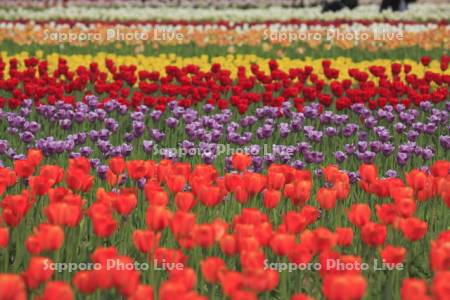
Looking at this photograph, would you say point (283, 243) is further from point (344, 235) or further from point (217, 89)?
point (217, 89)

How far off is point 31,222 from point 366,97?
4255mm

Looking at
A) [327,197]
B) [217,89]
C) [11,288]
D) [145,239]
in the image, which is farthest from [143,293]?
[217,89]

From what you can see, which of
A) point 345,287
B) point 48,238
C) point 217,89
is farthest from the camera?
point 217,89

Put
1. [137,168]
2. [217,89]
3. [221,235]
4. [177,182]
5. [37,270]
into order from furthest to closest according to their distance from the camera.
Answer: [217,89] → [137,168] → [177,182] → [221,235] → [37,270]

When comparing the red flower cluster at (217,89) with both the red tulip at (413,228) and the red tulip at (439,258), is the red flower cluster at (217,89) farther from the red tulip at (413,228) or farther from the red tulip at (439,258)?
the red tulip at (439,258)

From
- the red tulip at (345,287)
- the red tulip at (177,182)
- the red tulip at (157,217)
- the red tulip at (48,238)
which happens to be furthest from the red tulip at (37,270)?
the red tulip at (177,182)

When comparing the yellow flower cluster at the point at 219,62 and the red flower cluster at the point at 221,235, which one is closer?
the red flower cluster at the point at 221,235

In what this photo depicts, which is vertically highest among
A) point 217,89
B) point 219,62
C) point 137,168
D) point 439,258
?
point 439,258

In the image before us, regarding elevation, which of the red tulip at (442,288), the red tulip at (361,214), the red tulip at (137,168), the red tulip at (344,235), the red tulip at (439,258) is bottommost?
the red tulip at (137,168)

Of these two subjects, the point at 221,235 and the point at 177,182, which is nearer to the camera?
the point at 221,235

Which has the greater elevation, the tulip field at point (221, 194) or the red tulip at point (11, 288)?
the red tulip at point (11, 288)

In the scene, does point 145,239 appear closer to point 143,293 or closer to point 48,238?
point 48,238

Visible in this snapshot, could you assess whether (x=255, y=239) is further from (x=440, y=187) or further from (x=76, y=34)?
(x=76, y=34)

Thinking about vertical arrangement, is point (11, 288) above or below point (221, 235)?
Answer: above
